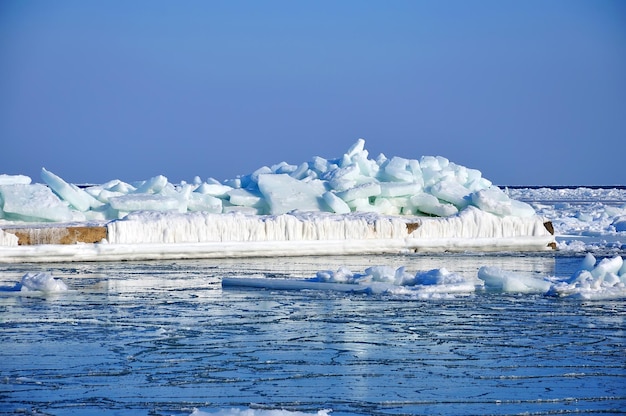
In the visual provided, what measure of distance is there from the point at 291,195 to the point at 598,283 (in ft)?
18.2

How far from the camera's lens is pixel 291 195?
12469 mm

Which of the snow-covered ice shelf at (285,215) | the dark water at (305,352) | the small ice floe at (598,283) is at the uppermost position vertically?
the snow-covered ice shelf at (285,215)

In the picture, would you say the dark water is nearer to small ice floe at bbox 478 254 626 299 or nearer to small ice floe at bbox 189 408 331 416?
small ice floe at bbox 189 408 331 416

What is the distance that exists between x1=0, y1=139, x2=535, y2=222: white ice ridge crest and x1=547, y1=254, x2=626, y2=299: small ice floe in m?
4.75

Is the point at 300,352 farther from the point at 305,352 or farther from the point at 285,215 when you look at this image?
the point at 285,215

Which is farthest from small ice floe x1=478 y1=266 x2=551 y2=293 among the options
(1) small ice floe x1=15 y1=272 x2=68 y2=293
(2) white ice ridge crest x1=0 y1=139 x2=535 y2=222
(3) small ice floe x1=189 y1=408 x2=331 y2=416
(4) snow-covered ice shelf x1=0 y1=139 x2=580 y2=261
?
(2) white ice ridge crest x1=0 y1=139 x2=535 y2=222

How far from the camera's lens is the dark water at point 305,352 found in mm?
3951

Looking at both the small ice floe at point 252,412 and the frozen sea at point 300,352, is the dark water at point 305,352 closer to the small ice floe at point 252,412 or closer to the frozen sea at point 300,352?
the frozen sea at point 300,352

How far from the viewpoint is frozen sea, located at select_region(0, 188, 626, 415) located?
3.93m

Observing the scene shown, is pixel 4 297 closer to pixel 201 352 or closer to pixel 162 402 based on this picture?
pixel 201 352

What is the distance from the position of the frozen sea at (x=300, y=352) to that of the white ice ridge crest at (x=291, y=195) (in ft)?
11.0

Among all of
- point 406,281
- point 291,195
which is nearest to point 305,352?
point 406,281

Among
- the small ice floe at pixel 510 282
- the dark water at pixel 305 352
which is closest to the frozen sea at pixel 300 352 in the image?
the dark water at pixel 305 352

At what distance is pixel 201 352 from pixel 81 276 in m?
4.17
